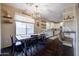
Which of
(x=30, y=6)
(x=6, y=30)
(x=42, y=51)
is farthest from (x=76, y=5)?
(x=6, y=30)

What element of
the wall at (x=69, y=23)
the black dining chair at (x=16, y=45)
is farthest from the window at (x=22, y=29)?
the wall at (x=69, y=23)

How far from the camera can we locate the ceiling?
201 cm

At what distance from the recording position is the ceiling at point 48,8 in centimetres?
201

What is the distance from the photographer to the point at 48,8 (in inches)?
79.9

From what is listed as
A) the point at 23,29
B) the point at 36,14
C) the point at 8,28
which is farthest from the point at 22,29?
the point at 36,14

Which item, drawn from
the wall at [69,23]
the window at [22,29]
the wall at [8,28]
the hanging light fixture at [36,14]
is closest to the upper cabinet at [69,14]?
the wall at [69,23]

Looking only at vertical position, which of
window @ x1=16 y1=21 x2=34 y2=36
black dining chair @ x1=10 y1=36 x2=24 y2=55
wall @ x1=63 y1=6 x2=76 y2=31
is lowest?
black dining chair @ x1=10 y1=36 x2=24 y2=55

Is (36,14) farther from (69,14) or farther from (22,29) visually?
(69,14)

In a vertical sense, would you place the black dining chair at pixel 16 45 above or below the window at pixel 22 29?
below

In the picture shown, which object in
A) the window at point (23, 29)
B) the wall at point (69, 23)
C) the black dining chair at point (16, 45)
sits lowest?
the black dining chair at point (16, 45)

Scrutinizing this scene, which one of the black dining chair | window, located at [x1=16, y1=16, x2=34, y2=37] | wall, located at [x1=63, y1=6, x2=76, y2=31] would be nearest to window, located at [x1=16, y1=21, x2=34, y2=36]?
window, located at [x1=16, y1=16, x2=34, y2=37]

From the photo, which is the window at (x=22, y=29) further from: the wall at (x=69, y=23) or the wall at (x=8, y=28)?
the wall at (x=69, y=23)

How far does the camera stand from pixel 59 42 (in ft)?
6.68

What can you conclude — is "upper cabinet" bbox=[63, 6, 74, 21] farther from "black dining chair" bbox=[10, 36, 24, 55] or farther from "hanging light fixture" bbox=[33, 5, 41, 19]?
"black dining chair" bbox=[10, 36, 24, 55]
